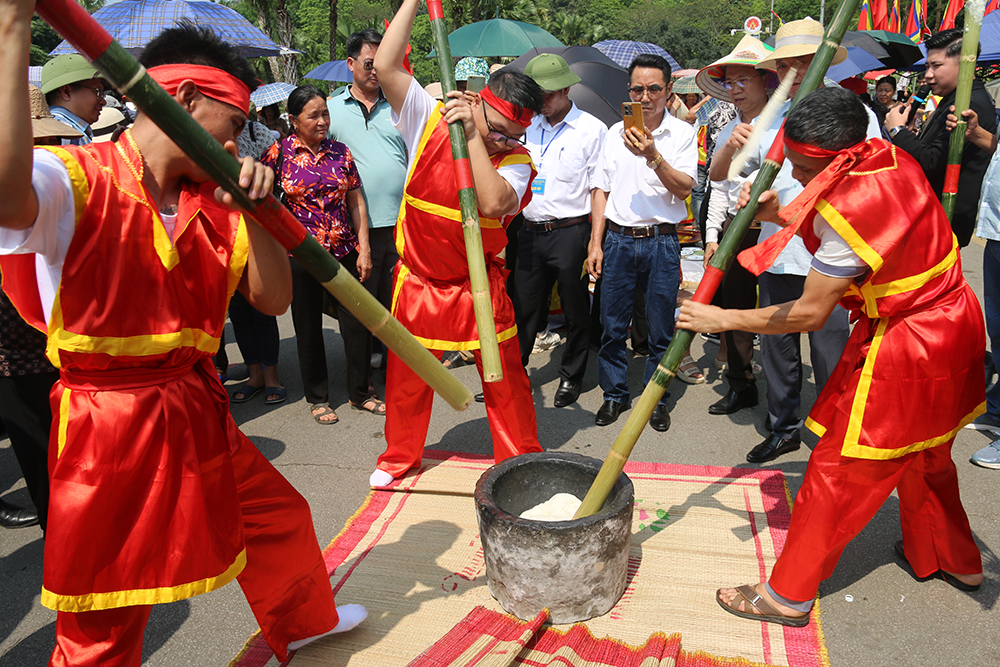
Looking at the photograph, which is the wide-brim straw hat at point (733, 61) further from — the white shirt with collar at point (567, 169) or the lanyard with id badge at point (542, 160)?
the lanyard with id badge at point (542, 160)

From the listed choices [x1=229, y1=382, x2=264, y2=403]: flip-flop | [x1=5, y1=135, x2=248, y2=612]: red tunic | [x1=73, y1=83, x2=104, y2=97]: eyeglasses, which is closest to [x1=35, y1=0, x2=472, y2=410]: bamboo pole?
[x1=5, y1=135, x2=248, y2=612]: red tunic

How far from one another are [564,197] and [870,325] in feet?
8.88

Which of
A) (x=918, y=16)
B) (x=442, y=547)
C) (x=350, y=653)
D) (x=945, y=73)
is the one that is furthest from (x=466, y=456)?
(x=918, y=16)

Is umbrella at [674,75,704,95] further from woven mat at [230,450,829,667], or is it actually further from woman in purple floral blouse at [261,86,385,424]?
woven mat at [230,450,829,667]

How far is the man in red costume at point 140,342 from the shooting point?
1737 mm

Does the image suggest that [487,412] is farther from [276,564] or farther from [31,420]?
[31,420]

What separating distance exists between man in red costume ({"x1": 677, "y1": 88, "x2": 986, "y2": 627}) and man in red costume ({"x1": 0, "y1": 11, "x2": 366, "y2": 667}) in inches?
65.0

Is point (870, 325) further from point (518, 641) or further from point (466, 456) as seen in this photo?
point (466, 456)

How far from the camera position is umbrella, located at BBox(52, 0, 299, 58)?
624 centimetres

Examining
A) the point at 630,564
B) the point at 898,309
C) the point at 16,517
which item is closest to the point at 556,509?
the point at 630,564

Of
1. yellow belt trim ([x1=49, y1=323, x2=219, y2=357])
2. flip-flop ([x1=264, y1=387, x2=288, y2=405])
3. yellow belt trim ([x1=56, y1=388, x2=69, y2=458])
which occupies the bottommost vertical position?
flip-flop ([x1=264, y1=387, x2=288, y2=405])

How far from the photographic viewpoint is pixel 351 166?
4.79 meters

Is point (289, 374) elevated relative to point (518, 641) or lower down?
lower down

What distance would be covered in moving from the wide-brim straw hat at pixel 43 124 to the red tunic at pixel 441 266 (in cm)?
162
